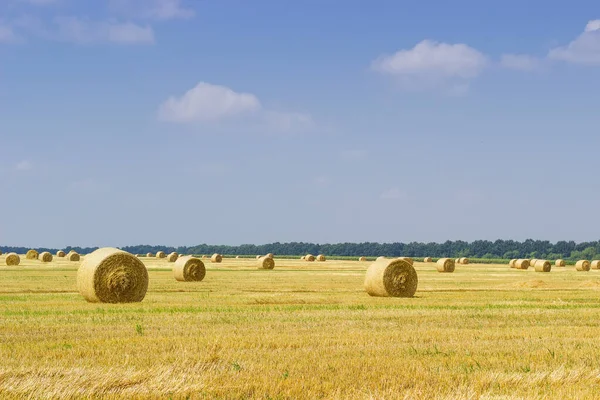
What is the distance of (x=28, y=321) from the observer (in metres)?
18.2

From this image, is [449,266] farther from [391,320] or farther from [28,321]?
[28,321]

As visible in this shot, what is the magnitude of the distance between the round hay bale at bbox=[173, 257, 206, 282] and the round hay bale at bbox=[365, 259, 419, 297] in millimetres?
13448

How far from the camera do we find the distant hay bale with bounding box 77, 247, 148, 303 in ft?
82.6

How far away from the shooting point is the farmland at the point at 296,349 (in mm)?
9977

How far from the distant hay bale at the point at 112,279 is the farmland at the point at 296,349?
1.21 m

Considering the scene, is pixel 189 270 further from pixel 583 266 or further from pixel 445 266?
pixel 583 266

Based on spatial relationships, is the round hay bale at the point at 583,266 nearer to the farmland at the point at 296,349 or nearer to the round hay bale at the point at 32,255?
the farmland at the point at 296,349

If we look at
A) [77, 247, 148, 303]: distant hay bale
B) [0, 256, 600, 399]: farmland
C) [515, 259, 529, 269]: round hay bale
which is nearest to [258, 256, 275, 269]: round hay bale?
[515, 259, 529, 269]: round hay bale

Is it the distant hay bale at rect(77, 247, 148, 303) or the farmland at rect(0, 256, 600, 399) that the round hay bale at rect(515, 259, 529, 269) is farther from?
the distant hay bale at rect(77, 247, 148, 303)

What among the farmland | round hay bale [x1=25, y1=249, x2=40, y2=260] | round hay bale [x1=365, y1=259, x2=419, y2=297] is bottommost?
the farmland

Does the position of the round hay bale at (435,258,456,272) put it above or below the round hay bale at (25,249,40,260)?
below

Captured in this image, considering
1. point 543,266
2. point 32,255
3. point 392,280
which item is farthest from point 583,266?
point 32,255

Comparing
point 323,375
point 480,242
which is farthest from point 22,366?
point 480,242

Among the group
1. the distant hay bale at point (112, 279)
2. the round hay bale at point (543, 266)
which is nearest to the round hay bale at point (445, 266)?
the round hay bale at point (543, 266)
